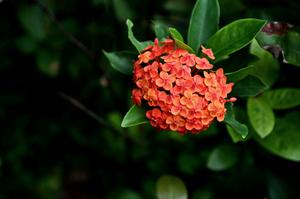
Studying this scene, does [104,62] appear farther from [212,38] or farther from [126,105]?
[212,38]

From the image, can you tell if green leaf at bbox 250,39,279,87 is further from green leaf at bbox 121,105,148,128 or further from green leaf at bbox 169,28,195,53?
→ green leaf at bbox 121,105,148,128

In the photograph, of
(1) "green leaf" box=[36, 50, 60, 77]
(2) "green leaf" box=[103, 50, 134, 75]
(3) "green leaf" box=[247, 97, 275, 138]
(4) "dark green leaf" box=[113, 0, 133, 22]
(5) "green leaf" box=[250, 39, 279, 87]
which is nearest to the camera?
(2) "green leaf" box=[103, 50, 134, 75]

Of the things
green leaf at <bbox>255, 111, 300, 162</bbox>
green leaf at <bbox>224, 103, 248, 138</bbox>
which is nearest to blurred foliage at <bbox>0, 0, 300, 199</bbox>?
green leaf at <bbox>255, 111, 300, 162</bbox>

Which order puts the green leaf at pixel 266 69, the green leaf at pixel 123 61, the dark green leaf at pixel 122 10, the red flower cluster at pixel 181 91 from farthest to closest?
the dark green leaf at pixel 122 10
the green leaf at pixel 266 69
the green leaf at pixel 123 61
the red flower cluster at pixel 181 91

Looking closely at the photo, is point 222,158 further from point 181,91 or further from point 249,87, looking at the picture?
point 181,91

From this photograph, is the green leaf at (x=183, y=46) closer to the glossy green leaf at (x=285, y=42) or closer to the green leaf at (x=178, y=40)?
the green leaf at (x=178, y=40)

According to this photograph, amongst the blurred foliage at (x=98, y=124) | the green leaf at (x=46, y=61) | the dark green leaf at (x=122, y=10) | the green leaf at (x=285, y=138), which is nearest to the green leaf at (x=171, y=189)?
the blurred foliage at (x=98, y=124)
